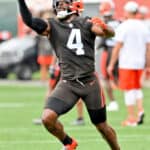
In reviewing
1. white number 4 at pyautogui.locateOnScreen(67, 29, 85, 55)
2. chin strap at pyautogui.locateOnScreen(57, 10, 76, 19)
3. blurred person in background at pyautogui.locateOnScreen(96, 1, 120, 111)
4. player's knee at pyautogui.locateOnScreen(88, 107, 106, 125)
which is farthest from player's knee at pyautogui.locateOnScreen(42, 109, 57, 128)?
blurred person in background at pyautogui.locateOnScreen(96, 1, 120, 111)

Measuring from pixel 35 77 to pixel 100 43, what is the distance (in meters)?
10.9

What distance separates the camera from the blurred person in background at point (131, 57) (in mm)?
14812

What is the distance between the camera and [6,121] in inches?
604

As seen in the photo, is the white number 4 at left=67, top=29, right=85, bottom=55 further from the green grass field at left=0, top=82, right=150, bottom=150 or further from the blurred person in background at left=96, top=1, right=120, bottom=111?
the blurred person in background at left=96, top=1, right=120, bottom=111

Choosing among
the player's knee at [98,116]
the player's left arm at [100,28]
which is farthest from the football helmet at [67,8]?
the player's knee at [98,116]

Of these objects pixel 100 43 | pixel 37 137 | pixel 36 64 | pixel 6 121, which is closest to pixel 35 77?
pixel 36 64

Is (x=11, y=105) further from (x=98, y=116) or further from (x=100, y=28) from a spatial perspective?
(x=100, y=28)

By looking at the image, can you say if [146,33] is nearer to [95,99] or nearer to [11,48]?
[95,99]

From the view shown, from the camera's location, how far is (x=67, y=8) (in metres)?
10.4

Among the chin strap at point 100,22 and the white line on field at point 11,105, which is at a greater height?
the chin strap at point 100,22

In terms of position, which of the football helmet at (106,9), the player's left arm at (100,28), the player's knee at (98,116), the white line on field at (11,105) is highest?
the player's left arm at (100,28)

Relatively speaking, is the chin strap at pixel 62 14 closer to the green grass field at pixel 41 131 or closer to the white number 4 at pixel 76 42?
the white number 4 at pixel 76 42

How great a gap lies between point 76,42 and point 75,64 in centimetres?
26

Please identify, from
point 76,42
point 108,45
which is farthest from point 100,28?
point 108,45
